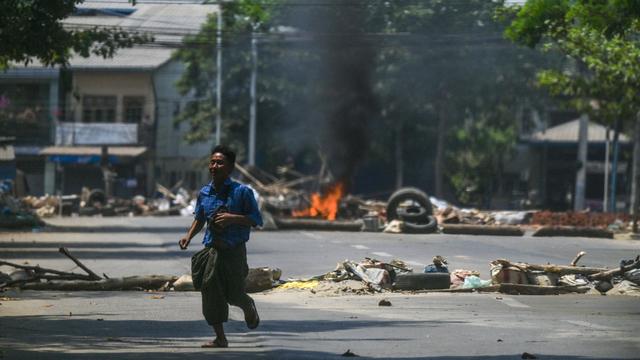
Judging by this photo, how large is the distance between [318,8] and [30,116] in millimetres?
33753

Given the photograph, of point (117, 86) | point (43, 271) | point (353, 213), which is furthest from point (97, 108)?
point (43, 271)

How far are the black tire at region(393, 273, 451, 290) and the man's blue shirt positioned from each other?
6.33 m

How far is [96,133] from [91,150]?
0.99 meters

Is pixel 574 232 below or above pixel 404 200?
below

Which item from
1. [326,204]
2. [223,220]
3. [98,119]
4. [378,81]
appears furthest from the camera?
[98,119]

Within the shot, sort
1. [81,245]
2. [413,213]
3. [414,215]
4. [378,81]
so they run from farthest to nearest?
[378,81] → [413,213] → [414,215] → [81,245]

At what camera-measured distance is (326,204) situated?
42594mm

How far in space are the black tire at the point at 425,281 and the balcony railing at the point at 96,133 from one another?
175 ft

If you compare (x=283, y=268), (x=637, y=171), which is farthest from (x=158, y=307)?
(x=637, y=171)

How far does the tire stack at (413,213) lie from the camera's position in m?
35.4

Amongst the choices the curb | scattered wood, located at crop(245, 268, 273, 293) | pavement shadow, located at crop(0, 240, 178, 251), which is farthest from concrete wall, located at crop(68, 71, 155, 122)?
scattered wood, located at crop(245, 268, 273, 293)

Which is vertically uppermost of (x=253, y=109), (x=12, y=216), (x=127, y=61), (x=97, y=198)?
(x=127, y=61)

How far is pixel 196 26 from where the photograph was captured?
62.6m

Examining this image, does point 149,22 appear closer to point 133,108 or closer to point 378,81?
point 133,108
